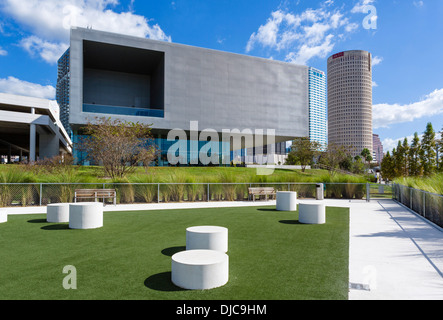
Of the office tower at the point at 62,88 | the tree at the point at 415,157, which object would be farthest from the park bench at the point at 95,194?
the office tower at the point at 62,88

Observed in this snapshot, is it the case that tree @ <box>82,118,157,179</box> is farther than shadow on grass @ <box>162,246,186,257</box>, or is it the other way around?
tree @ <box>82,118,157,179</box>

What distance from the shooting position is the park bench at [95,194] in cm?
1250

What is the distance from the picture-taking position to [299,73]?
4097 centimetres

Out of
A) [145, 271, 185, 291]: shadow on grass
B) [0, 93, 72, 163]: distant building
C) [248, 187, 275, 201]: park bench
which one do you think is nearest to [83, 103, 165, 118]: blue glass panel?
[0, 93, 72, 163]: distant building

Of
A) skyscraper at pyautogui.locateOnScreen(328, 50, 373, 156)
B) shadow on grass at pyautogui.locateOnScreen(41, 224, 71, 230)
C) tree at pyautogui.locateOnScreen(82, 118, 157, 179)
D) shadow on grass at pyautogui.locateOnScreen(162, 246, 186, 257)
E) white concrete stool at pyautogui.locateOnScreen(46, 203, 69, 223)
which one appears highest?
skyscraper at pyautogui.locateOnScreen(328, 50, 373, 156)

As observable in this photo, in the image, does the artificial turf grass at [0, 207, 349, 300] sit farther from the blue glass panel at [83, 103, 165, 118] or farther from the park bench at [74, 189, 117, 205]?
the blue glass panel at [83, 103, 165, 118]

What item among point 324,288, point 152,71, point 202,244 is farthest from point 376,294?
point 152,71

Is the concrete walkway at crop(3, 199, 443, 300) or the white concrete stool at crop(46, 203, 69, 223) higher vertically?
the white concrete stool at crop(46, 203, 69, 223)

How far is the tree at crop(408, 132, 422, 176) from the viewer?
3595cm

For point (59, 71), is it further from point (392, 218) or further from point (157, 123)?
Result: point (392, 218)

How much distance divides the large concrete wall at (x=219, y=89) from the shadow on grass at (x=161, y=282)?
28682 mm

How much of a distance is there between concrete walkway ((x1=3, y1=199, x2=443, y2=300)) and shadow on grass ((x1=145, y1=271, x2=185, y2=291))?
223 centimetres

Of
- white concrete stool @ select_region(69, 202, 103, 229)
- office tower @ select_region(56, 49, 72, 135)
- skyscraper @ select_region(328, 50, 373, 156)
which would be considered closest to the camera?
white concrete stool @ select_region(69, 202, 103, 229)
